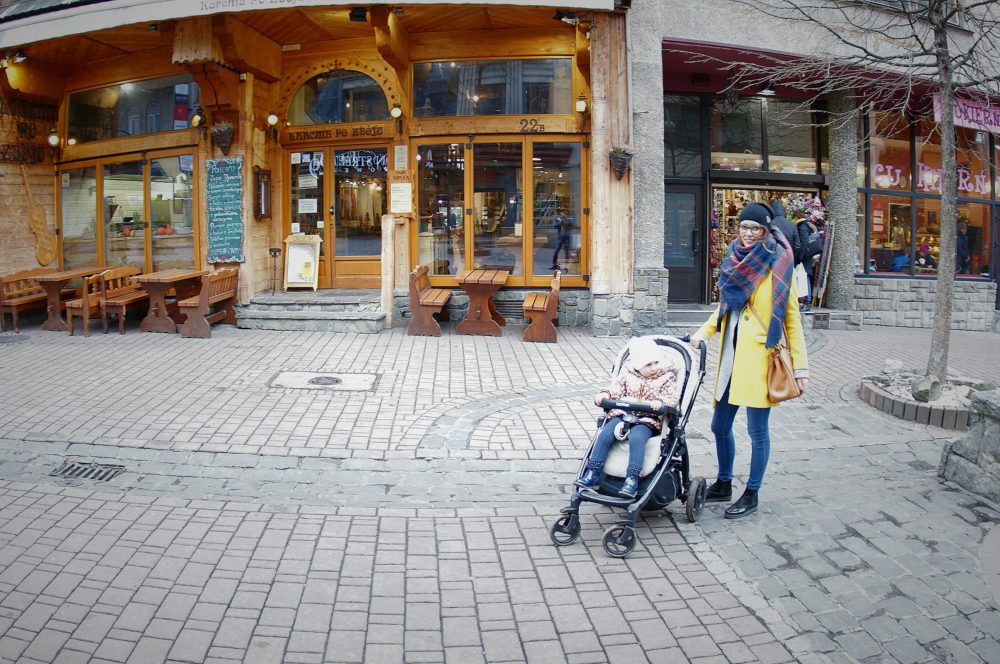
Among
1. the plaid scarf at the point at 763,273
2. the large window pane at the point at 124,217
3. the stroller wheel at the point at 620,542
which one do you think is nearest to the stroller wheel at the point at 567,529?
the stroller wheel at the point at 620,542

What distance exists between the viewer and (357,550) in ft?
14.2

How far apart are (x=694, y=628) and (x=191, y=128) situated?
11984 millimetres

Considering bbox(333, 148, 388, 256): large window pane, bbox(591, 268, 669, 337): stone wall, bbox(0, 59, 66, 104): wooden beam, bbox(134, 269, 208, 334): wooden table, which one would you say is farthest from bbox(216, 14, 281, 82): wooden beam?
bbox(591, 268, 669, 337): stone wall

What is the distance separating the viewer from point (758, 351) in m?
4.64

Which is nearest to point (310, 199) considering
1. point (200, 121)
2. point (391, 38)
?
point (200, 121)

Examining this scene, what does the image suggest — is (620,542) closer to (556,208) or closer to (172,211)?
(556,208)

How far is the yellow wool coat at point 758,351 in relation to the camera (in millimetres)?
4609

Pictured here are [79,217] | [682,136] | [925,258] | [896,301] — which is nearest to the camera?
[682,136]

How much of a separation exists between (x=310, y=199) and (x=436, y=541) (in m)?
9.60

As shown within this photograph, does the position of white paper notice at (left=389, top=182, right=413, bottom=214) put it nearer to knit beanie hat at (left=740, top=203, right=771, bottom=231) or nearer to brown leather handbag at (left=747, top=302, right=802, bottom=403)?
knit beanie hat at (left=740, top=203, right=771, bottom=231)

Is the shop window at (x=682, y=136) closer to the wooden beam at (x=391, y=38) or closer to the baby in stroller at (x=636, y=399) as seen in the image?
the wooden beam at (x=391, y=38)

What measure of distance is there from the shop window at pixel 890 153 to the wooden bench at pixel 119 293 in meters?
13.7

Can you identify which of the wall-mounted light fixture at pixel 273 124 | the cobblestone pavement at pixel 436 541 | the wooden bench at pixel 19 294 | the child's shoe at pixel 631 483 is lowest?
the cobblestone pavement at pixel 436 541

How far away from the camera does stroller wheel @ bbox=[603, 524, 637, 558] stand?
4.23 m
